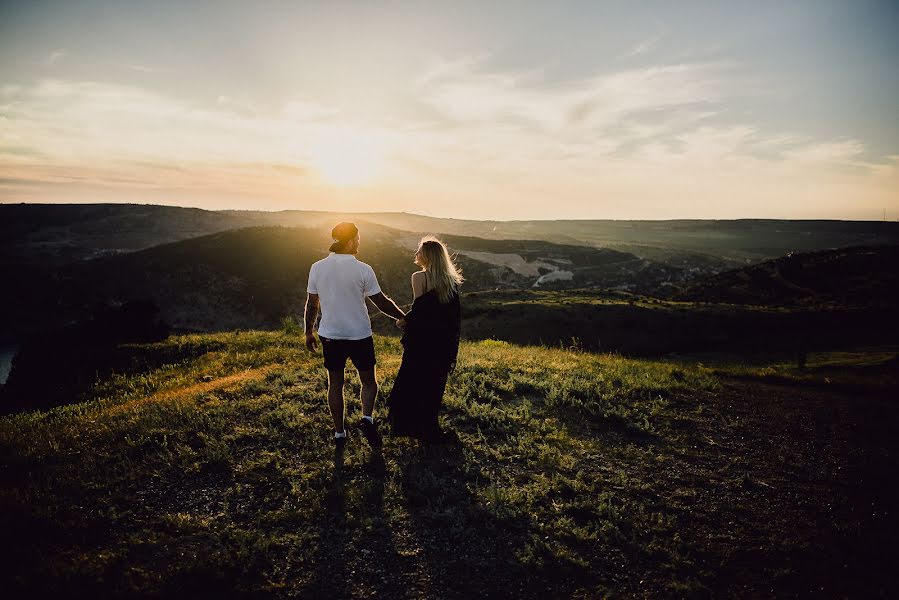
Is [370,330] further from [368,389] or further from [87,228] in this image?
[87,228]

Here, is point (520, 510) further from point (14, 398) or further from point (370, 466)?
point (14, 398)

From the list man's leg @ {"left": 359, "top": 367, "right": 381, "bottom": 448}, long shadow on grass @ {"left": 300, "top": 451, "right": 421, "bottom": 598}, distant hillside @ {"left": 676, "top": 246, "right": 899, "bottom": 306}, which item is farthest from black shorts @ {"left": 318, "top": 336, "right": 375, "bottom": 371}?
distant hillside @ {"left": 676, "top": 246, "right": 899, "bottom": 306}

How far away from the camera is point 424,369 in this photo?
7.23 metres

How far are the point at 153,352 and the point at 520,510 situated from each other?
1549cm

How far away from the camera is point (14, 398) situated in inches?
589

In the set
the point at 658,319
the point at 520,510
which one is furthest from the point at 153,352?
the point at 658,319

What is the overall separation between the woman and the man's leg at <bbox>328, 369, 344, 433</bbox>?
829 millimetres

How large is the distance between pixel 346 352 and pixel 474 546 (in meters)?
3.02

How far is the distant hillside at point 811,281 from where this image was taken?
204 feet

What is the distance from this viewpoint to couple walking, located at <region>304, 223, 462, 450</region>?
635 cm

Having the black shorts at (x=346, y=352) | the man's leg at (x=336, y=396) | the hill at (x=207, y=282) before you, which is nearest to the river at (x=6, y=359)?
the hill at (x=207, y=282)

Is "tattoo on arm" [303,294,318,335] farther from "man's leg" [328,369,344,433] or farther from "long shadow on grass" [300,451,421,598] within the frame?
"long shadow on grass" [300,451,421,598]

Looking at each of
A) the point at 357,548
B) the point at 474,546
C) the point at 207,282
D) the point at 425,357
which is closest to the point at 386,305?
the point at 425,357

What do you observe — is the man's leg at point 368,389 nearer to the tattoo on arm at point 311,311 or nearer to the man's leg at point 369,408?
the man's leg at point 369,408
